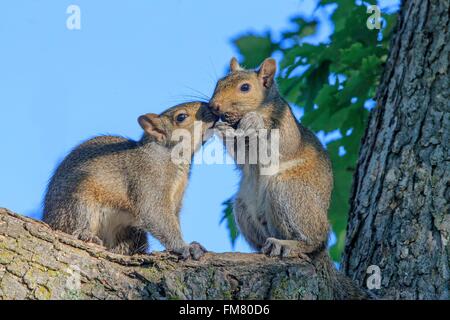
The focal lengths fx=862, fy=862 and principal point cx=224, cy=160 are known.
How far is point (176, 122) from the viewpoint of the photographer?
592 cm

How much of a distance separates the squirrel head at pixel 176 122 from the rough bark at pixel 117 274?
1.31 metres

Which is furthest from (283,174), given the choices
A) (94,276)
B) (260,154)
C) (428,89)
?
(94,276)

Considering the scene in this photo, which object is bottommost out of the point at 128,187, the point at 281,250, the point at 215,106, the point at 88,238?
the point at 281,250

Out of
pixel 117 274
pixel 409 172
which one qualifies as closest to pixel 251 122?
pixel 409 172

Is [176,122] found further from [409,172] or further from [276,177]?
[409,172]

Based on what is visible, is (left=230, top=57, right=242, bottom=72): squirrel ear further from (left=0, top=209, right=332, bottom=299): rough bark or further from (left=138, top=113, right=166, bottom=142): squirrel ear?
(left=0, top=209, right=332, bottom=299): rough bark

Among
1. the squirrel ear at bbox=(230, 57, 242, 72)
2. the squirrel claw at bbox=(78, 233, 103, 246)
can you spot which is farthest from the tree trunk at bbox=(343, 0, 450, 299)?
the squirrel claw at bbox=(78, 233, 103, 246)

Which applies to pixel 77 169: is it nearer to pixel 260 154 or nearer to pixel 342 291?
pixel 260 154

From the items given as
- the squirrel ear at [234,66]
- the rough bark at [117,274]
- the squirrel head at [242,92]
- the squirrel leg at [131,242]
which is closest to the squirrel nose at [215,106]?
the squirrel head at [242,92]

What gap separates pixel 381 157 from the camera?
605 centimetres

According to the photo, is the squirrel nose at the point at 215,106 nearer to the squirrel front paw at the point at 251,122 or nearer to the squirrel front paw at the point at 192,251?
the squirrel front paw at the point at 251,122

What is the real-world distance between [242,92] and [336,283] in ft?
5.18
